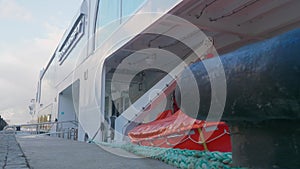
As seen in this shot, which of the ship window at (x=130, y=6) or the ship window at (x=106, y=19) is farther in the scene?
the ship window at (x=106, y=19)

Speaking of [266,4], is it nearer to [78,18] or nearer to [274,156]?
[274,156]

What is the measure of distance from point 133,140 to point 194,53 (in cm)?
252

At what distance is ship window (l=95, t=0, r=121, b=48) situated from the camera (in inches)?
294

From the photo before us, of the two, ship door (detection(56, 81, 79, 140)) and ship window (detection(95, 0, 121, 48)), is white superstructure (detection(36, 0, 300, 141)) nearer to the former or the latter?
ship window (detection(95, 0, 121, 48))

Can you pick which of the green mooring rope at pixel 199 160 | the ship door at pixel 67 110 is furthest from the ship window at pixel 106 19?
the green mooring rope at pixel 199 160

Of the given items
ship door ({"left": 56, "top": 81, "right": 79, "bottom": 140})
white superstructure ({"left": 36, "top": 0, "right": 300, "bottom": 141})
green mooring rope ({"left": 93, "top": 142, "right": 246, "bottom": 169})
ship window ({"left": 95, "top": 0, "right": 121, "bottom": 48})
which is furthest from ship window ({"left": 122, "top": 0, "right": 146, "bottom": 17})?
ship door ({"left": 56, "top": 81, "right": 79, "bottom": 140})

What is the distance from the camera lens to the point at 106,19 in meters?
8.41

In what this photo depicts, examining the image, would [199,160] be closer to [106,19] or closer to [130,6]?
[130,6]

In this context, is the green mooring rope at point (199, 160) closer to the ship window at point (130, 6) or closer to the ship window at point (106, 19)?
the ship window at point (130, 6)

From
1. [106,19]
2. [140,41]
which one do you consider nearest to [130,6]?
[140,41]

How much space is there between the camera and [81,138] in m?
9.66

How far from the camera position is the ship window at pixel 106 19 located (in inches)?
294

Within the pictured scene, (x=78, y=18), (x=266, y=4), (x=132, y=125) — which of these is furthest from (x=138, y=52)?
(x=78, y=18)

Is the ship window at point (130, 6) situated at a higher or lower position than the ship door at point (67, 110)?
higher
